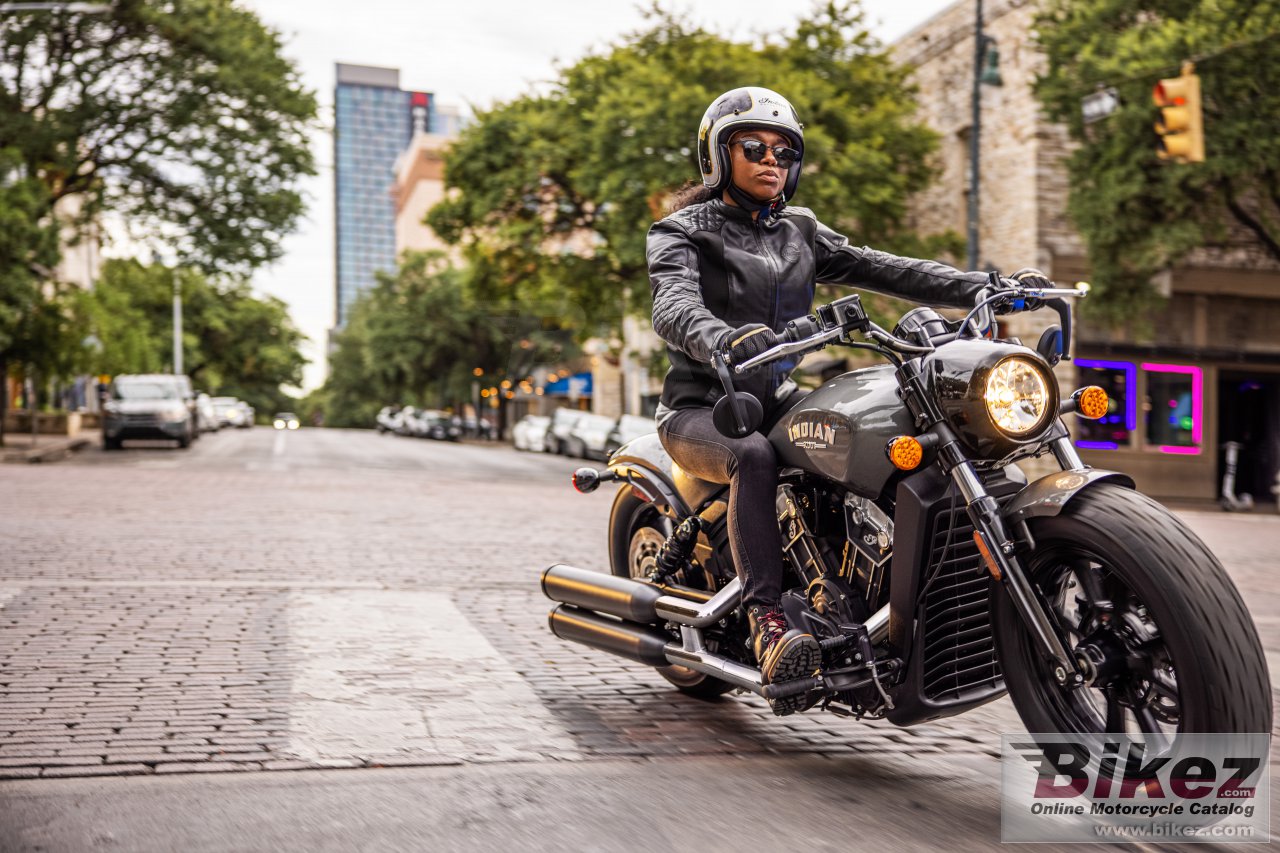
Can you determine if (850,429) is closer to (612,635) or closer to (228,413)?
(612,635)

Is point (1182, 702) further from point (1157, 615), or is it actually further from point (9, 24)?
point (9, 24)

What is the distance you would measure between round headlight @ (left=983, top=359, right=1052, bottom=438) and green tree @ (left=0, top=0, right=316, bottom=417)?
78.9ft

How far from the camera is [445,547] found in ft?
34.1

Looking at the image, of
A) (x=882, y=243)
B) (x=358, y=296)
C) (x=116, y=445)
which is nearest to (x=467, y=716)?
(x=882, y=243)

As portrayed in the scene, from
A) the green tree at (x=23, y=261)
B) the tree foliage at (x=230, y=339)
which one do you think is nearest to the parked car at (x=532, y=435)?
the tree foliage at (x=230, y=339)

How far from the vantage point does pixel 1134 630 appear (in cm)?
310

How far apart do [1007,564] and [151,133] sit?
2703cm

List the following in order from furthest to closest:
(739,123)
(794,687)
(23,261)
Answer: (23,261) → (739,123) → (794,687)

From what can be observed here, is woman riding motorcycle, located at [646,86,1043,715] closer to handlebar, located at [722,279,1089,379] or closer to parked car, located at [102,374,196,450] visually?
handlebar, located at [722,279,1089,379]

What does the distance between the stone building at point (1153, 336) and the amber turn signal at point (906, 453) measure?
72.9 ft

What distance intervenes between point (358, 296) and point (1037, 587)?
8914 centimetres

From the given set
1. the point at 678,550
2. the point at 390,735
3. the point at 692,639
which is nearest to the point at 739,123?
the point at 678,550

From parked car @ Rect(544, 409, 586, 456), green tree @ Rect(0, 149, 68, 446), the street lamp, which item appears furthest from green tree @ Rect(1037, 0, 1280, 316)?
green tree @ Rect(0, 149, 68, 446)

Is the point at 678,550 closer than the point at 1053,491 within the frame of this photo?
No
